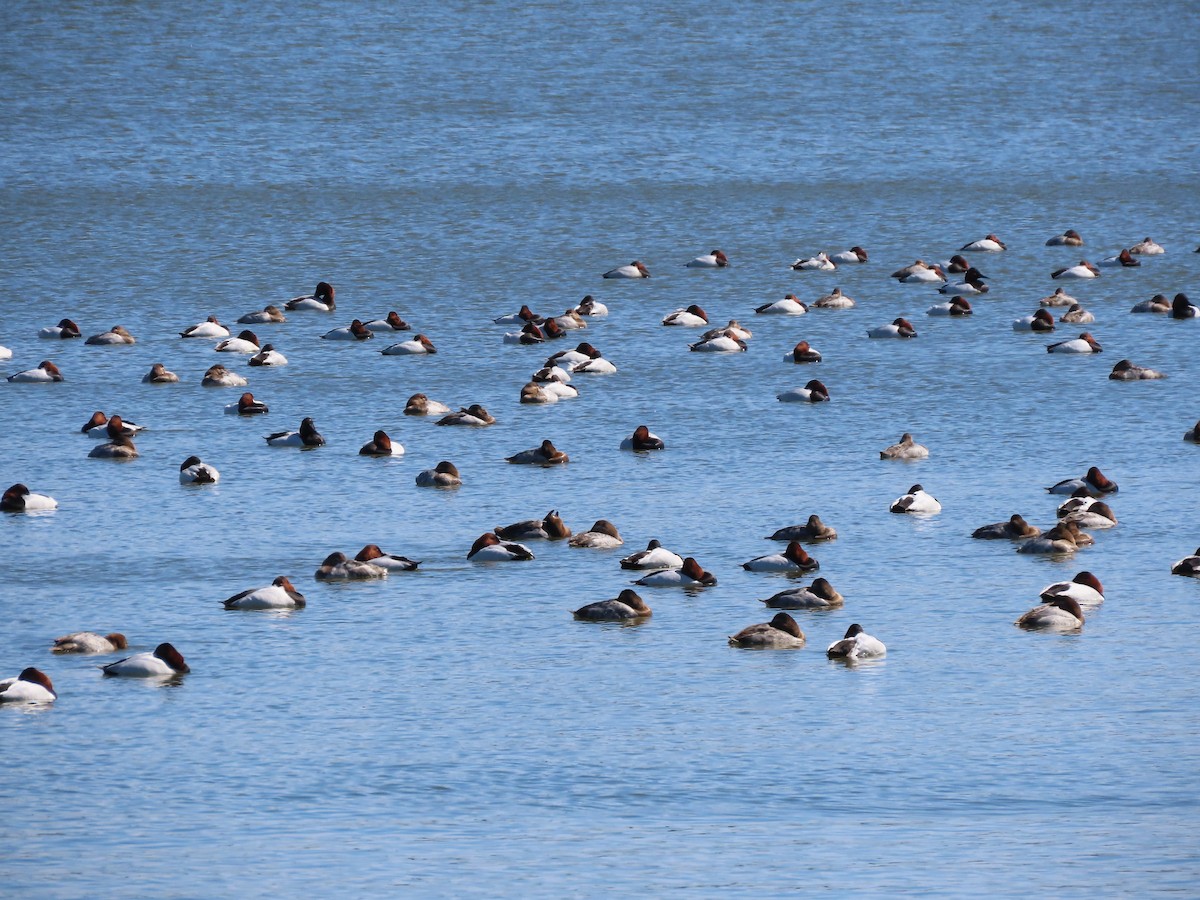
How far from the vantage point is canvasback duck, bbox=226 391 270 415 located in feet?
159

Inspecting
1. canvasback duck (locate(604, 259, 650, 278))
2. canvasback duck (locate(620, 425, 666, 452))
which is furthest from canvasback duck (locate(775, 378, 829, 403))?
canvasback duck (locate(604, 259, 650, 278))

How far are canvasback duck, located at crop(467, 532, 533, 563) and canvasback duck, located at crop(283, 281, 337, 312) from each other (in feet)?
95.0

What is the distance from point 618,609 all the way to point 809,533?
17.1 ft

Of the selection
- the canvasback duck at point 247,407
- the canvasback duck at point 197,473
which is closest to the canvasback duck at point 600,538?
the canvasback duck at point 197,473

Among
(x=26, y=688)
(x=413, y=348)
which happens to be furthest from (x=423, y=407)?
(x=26, y=688)

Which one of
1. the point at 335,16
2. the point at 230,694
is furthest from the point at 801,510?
the point at 335,16

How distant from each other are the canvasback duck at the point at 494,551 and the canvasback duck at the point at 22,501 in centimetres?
818

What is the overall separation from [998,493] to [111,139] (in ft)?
223

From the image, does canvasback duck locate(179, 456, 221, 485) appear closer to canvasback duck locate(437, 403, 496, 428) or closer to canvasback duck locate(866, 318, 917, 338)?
canvasback duck locate(437, 403, 496, 428)

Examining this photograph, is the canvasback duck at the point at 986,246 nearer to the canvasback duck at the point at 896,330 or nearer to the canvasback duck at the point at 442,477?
the canvasback duck at the point at 896,330

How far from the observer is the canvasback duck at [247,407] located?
4853 centimetres

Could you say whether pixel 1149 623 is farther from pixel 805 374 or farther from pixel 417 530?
pixel 805 374

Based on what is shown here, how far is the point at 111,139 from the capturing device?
330 feet

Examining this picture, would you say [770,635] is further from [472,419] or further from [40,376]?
[40,376]
